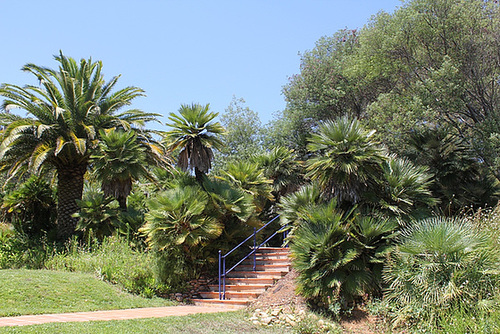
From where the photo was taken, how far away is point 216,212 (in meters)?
11.6

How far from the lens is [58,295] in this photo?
8984 mm

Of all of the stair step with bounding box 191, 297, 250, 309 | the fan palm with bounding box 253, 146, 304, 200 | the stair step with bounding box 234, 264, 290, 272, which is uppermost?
the fan palm with bounding box 253, 146, 304, 200

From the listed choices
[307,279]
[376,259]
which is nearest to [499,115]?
[376,259]

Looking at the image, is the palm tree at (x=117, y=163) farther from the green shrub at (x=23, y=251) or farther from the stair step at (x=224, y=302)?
the stair step at (x=224, y=302)

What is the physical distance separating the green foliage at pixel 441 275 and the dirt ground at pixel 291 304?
0.63 m

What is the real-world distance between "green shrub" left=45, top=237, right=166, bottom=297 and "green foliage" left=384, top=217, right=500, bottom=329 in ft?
20.4

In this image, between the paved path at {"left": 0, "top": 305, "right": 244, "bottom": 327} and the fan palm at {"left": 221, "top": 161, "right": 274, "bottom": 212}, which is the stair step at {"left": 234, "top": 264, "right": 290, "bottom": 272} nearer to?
the fan palm at {"left": 221, "top": 161, "right": 274, "bottom": 212}

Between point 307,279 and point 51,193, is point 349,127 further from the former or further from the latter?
point 51,193

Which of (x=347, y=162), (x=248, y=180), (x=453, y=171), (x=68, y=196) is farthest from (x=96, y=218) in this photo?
(x=453, y=171)

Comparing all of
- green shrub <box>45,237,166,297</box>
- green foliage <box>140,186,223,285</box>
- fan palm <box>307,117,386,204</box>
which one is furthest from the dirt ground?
green shrub <box>45,237,166,297</box>

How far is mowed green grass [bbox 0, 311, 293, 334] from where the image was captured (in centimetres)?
620

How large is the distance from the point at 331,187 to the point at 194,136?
4845mm

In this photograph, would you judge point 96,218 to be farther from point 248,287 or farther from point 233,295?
point 248,287

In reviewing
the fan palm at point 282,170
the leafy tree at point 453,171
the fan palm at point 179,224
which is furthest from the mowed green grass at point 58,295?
the leafy tree at point 453,171
